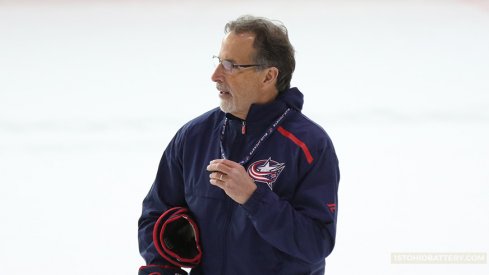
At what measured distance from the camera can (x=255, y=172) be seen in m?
2.02

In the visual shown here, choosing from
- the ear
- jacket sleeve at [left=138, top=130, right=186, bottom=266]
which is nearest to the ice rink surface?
jacket sleeve at [left=138, top=130, right=186, bottom=266]

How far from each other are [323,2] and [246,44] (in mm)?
3676

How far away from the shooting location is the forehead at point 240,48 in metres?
2.07

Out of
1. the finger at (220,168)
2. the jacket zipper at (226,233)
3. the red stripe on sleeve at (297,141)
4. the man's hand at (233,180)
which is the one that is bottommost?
the jacket zipper at (226,233)

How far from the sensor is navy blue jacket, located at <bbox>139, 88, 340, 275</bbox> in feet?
6.31

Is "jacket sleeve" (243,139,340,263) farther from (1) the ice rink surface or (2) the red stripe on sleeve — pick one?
(1) the ice rink surface

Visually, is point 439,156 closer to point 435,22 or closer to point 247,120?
point 435,22

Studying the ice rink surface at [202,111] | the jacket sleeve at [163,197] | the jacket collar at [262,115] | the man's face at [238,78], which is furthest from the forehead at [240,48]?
the ice rink surface at [202,111]

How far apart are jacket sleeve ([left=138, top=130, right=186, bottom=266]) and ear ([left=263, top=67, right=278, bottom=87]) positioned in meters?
0.28

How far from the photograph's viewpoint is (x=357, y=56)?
17.1 ft

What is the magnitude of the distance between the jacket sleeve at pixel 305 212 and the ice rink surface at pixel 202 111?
1.23 m

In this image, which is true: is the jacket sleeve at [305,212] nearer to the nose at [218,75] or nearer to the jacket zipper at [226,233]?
the jacket zipper at [226,233]

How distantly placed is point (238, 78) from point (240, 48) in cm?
8

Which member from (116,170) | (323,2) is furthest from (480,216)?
(323,2)
